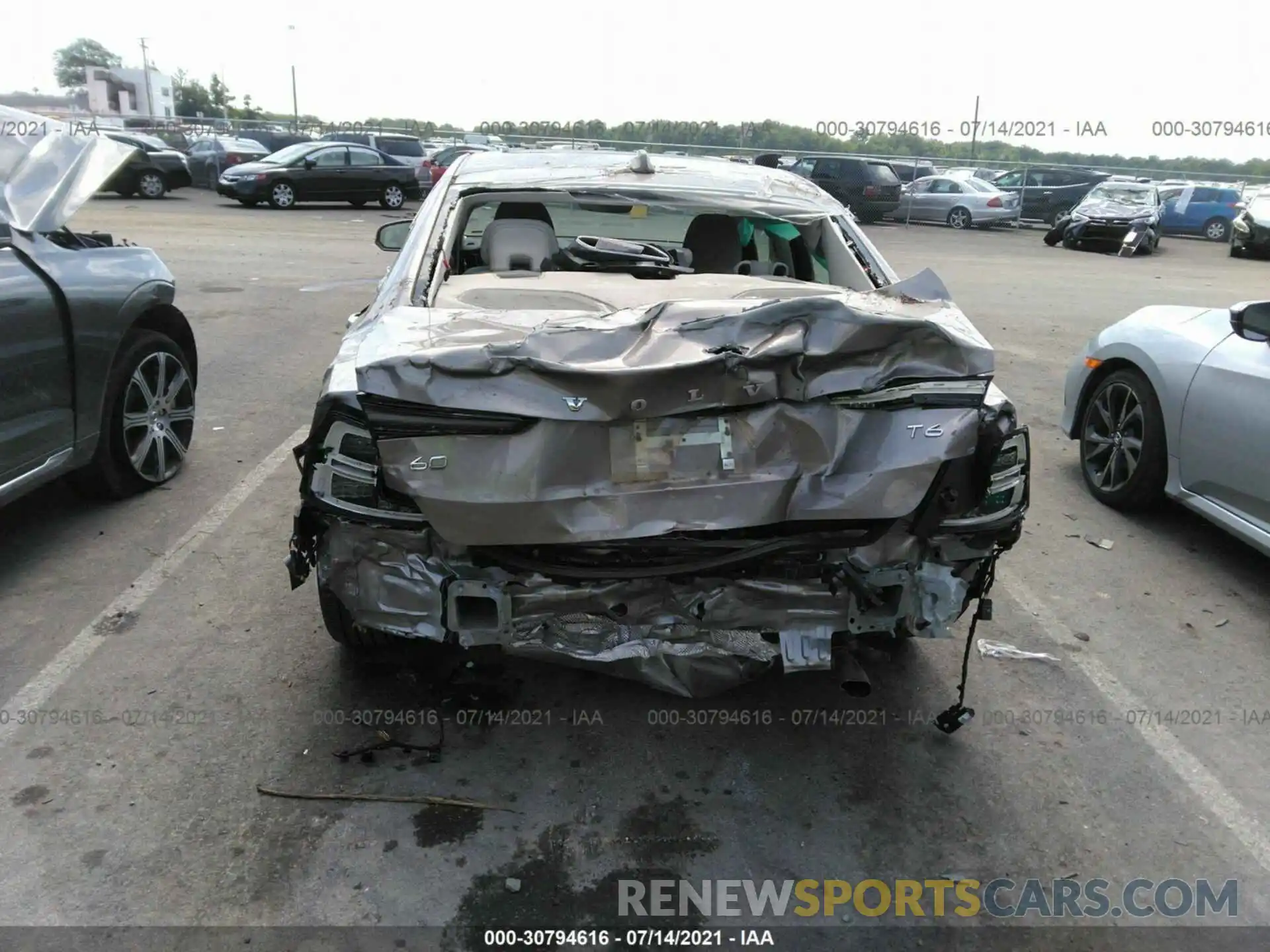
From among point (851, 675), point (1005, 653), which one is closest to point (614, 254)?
point (851, 675)

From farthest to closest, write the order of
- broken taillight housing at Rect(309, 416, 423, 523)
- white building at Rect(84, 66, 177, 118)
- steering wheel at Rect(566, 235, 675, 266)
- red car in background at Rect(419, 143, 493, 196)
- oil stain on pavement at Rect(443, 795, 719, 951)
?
white building at Rect(84, 66, 177, 118) → red car in background at Rect(419, 143, 493, 196) → steering wheel at Rect(566, 235, 675, 266) → broken taillight housing at Rect(309, 416, 423, 523) → oil stain on pavement at Rect(443, 795, 719, 951)

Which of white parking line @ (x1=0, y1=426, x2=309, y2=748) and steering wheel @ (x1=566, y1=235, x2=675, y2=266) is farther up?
steering wheel @ (x1=566, y1=235, x2=675, y2=266)

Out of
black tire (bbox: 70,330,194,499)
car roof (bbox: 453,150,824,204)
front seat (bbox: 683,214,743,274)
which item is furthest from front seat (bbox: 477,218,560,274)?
black tire (bbox: 70,330,194,499)

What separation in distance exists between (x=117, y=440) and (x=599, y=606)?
123 inches

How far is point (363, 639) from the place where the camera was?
10.6 ft

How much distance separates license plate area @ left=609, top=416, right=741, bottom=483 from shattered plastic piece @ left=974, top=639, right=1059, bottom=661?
1.80m

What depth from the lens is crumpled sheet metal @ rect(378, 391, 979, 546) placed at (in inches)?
99.3

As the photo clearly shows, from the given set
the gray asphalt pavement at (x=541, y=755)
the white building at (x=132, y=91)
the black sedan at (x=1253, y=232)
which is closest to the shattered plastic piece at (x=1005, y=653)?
the gray asphalt pavement at (x=541, y=755)

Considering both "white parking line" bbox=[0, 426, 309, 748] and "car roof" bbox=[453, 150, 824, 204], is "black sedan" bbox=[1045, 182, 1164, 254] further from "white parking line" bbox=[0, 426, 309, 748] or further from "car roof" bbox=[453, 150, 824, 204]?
"white parking line" bbox=[0, 426, 309, 748]

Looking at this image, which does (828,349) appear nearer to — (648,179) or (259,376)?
(648,179)

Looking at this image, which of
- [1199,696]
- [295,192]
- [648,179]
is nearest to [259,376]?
[648,179]

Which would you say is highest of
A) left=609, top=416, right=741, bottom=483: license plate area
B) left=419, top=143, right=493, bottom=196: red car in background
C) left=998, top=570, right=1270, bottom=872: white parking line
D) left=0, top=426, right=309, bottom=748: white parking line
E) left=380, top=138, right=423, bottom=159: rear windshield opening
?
left=380, top=138, right=423, bottom=159: rear windshield opening

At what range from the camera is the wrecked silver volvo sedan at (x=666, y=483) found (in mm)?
2520

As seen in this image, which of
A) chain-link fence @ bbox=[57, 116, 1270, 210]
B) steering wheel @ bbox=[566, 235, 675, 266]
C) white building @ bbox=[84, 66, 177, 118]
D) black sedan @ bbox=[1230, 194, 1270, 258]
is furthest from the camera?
white building @ bbox=[84, 66, 177, 118]
